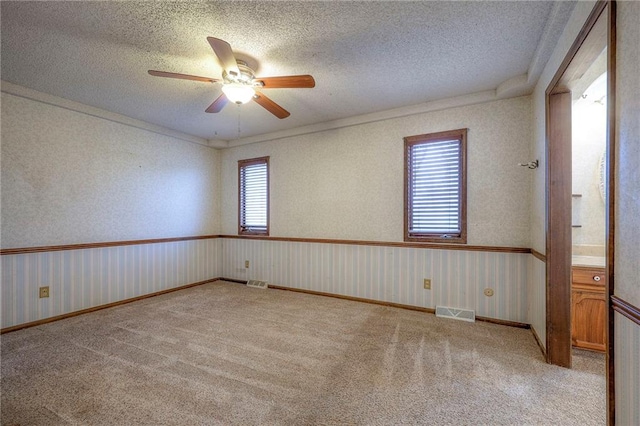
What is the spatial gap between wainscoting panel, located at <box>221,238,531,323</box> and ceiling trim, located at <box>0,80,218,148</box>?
2149 millimetres

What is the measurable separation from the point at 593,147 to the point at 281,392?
12.6 ft

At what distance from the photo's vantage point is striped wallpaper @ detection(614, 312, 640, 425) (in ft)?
3.55

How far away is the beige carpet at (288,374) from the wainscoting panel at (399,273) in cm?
31

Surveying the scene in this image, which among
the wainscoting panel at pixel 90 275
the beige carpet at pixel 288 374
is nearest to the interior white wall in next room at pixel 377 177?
the wainscoting panel at pixel 90 275

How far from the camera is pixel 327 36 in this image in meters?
2.09

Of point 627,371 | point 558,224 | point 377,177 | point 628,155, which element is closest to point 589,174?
point 558,224

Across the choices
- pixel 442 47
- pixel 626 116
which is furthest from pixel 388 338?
pixel 442 47

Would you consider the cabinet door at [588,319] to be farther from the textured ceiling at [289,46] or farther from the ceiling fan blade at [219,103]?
the ceiling fan blade at [219,103]

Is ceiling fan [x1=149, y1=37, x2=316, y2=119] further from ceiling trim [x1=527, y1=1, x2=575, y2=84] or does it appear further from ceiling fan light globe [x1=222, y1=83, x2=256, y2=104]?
ceiling trim [x1=527, y1=1, x2=575, y2=84]

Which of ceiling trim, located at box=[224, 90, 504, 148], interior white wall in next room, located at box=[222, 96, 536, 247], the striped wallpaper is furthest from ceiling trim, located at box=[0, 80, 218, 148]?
the striped wallpaper

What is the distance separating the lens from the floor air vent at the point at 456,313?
10.2ft

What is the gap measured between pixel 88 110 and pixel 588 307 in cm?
578

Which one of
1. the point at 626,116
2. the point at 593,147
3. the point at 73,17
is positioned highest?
the point at 73,17

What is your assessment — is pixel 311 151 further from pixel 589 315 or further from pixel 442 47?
pixel 589 315
